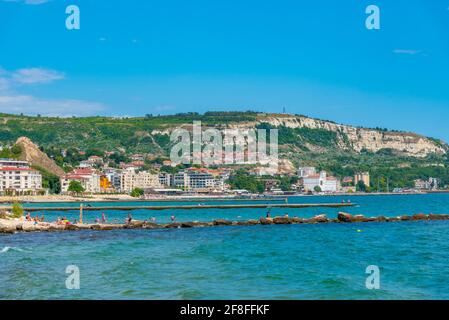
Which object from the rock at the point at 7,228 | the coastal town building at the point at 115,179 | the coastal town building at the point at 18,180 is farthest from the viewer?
the coastal town building at the point at 115,179

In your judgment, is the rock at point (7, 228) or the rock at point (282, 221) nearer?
the rock at point (7, 228)

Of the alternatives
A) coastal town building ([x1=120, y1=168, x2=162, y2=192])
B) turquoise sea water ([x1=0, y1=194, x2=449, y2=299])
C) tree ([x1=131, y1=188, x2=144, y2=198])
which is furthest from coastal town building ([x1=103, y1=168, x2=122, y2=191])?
turquoise sea water ([x1=0, y1=194, x2=449, y2=299])

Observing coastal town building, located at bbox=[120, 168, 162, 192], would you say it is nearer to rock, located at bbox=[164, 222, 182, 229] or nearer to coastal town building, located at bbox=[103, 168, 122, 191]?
coastal town building, located at bbox=[103, 168, 122, 191]

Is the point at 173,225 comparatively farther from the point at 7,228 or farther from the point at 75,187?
the point at 75,187

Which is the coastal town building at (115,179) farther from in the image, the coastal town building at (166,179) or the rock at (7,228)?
the rock at (7,228)

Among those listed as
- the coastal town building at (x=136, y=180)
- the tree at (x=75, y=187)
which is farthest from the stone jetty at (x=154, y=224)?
the coastal town building at (x=136, y=180)

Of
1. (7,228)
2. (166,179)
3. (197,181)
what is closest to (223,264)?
(7,228)
